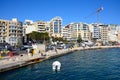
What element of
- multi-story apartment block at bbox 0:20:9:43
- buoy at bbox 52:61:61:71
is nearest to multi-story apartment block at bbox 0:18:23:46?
multi-story apartment block at bbox 0:20:9:43

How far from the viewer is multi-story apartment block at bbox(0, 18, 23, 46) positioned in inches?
4941

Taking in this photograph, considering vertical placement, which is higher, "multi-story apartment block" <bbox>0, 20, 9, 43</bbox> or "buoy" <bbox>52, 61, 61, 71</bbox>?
"multi-story apartment block" <bbox>0, 20, 9, 43</bbox>

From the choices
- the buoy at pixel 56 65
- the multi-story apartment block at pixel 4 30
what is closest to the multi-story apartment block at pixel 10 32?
the multi-story apartment block at pixel 4 30

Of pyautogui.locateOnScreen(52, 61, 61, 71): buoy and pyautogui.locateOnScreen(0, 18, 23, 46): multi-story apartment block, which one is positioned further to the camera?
pyautogui.locateOnScreen(0, 18, 23, 46): multi-story apartment block

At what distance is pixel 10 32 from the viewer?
128625 millimetres

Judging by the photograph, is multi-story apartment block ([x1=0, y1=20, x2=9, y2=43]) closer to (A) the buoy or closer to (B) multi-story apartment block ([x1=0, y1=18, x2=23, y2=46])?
(B) multi-story apartment block ([x1=0, y1=18, x2=23, y2=46])

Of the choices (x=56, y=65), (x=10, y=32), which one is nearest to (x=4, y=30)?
(x=10, y=32)

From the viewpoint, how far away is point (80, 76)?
40.9 meters

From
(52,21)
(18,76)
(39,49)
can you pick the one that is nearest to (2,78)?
(18,76)

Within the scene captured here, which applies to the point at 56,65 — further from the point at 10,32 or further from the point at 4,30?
the point at 10,32

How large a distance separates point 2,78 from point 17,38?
9338 cm

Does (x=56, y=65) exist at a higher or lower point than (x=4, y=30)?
lower

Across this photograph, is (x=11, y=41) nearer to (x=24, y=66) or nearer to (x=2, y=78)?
(x=24, y=66)

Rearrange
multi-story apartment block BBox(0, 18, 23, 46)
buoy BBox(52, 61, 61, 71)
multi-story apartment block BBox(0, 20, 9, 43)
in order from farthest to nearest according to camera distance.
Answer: multi-story apartment block BBox(0, 18, 23, 46)
multi-story apartment block BBox(0, 20, 9, 43)
buoy BBox(52, 61, 61, 71)
